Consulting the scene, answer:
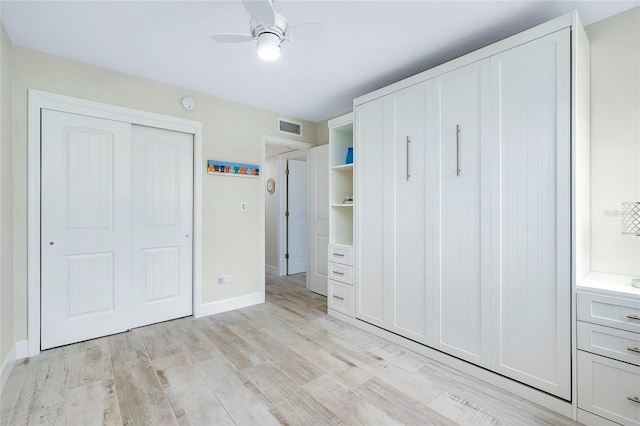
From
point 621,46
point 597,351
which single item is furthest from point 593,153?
point 597,351

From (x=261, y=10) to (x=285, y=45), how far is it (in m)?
0.81

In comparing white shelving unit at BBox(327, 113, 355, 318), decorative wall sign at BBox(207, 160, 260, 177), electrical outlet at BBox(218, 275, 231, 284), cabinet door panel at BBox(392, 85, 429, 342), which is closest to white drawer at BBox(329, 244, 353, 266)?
white shelving unit at BBox(327, 113, 355, 318)

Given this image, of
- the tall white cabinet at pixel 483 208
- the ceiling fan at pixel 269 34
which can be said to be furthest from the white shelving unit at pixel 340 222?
the ceiling fan at pixel 269 34

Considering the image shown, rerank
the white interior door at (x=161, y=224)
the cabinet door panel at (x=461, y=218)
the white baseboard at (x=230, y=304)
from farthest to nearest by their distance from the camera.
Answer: the white baseboard at (x=230, y=304) → the white interior door at (x=161, y=224) → the cabinet door panel at (x=461, y=218)

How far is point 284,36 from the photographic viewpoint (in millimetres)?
1933

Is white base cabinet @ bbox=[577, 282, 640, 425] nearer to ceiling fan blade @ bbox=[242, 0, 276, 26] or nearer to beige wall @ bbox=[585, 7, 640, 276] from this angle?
beige wall @ bbox=[585, 7, 640, 276]

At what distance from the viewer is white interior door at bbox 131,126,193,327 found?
9.73ft

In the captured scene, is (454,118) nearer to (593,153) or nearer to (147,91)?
(593,153)

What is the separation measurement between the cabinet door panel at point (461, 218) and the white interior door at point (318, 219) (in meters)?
2.03

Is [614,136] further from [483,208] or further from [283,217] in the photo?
[283,217]

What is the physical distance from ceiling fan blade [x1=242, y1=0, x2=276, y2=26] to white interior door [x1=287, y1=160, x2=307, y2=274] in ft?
12.8

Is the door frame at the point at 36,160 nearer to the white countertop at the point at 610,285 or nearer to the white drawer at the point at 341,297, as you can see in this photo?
the white drawer at the point at 341,297

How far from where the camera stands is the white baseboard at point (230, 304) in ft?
10.9

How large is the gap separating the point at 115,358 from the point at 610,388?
338 cm
